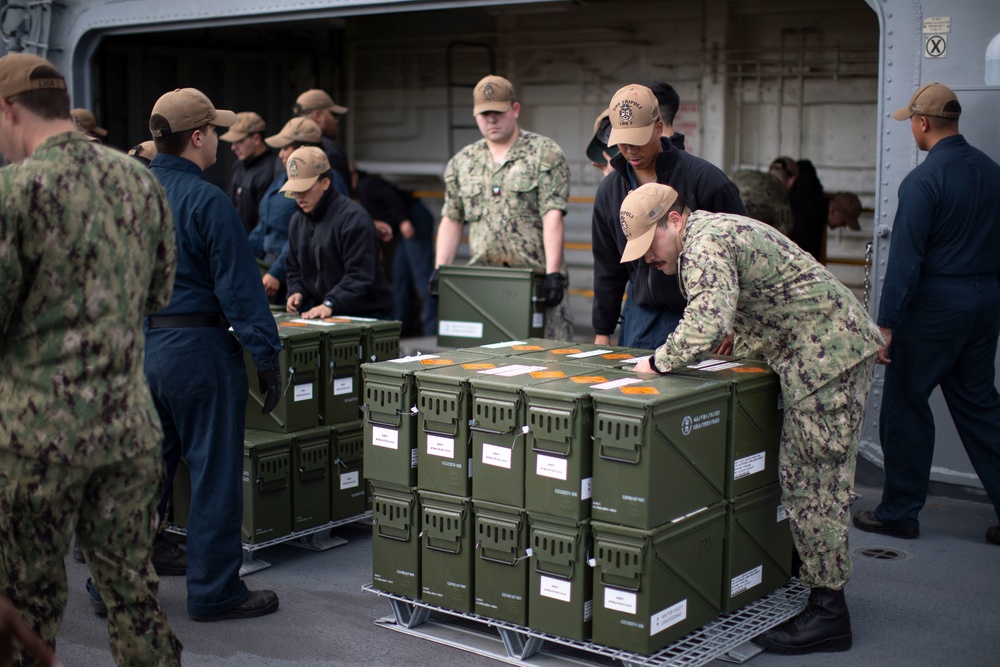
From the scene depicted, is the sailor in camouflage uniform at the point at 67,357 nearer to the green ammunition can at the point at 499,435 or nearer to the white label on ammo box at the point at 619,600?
the green ammunition can at the point at 499,435

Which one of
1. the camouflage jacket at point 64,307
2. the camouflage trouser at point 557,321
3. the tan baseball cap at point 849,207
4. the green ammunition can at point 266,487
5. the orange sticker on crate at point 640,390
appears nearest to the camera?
the camouflage jacket at point 64,307

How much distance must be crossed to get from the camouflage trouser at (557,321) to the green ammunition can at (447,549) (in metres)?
2.53

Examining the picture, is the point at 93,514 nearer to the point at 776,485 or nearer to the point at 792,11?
the point at 776,485

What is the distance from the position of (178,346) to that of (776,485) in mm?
2357

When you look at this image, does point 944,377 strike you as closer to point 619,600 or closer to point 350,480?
point 619,600

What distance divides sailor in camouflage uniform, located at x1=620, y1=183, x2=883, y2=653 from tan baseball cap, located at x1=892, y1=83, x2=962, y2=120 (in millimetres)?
1626

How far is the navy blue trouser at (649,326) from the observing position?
488cm

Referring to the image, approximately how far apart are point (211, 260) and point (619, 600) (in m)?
1.96

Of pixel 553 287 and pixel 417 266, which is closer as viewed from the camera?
pixel 553 287

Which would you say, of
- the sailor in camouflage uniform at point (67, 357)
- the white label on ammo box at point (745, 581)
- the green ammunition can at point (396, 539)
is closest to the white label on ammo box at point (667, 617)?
the white label on ammo box at point (745, 581)

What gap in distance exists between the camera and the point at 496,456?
12.9 ft

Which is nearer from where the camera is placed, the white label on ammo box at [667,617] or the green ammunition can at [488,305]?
the white label on ammo box at [667,617]

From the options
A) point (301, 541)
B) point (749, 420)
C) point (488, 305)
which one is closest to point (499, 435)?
point (749, 420)

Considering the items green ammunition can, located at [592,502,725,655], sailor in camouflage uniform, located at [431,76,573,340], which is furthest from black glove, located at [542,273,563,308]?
green ammunition can, located at [592,502,725,655]
